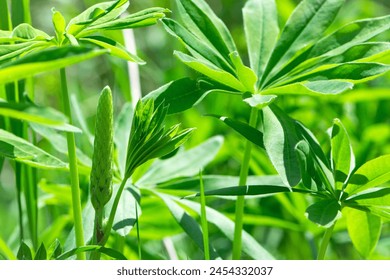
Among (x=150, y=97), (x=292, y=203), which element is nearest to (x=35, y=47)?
(x=150, y=97)

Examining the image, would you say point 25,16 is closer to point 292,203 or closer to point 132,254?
point 132,254

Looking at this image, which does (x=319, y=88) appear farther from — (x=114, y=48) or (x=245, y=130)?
(x=114, y=48)

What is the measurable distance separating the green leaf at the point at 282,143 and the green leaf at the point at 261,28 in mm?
126

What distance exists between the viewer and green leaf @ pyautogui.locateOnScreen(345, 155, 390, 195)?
2.13 feet

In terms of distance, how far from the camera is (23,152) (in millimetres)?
639

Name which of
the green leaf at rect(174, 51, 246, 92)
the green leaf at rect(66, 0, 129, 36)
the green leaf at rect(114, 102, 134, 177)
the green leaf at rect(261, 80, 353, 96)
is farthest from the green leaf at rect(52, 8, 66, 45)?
the green leaf at rect(114, 102, 134, 177)

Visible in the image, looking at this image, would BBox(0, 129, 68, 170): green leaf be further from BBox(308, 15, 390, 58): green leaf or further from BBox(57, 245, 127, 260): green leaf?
BBox(308, 15, 390, 58): green leaf

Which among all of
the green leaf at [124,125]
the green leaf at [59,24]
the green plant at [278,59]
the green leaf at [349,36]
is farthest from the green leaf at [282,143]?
the green leaf at [124,125]

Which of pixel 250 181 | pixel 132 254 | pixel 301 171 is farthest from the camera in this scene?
pixel 132 254

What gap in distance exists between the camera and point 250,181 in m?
0.91

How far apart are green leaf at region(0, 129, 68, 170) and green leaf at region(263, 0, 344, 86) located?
0.93 feet

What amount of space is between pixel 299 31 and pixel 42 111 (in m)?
0.47

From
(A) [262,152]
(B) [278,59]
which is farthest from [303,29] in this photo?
(A) [262,152]

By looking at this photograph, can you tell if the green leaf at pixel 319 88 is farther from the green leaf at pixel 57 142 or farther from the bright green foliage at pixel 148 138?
the green leaf at pixel 57 142
